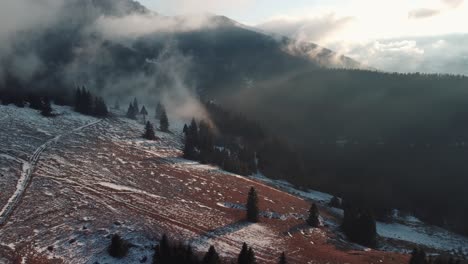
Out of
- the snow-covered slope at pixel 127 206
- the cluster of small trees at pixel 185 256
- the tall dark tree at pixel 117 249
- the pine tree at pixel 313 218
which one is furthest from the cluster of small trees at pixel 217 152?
the cluster of small trees at pixel 185 256

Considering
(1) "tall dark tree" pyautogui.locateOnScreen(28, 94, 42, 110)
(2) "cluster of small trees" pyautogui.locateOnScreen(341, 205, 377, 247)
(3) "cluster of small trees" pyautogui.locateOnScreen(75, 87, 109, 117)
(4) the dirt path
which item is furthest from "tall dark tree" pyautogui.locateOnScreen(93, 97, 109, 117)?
(2) "cluster of small trees" pyautogui.locateOnScreen(341, 205, 377, 247)

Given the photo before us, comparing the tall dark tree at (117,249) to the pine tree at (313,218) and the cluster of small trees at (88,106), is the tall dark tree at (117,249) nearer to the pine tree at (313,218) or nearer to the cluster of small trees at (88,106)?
the pine tree at (313,218)

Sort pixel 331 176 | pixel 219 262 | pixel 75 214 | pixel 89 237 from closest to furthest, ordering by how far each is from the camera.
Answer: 1. pixel 219 262
2. pixel 89 237
3. pixel 75 214
4. pixel 331 176

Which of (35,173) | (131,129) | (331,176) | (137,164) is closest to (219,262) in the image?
(35,173)

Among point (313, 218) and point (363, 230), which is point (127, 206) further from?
point (363, 230)

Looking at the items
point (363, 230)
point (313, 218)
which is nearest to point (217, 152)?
point (313, 218)

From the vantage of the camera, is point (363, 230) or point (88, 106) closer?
point (363, 230)

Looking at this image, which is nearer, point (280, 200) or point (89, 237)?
point (89, 237)

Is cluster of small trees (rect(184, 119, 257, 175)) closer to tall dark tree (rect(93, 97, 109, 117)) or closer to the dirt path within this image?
tall dark tree (rect(93, 97, 109, 117))

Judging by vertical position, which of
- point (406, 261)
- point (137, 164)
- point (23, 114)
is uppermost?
point (23, 114)

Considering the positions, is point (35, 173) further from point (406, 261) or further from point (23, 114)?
point (406, 261)

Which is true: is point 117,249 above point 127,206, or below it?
below
